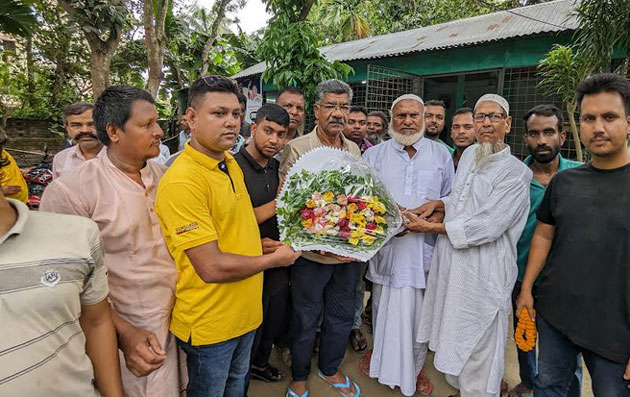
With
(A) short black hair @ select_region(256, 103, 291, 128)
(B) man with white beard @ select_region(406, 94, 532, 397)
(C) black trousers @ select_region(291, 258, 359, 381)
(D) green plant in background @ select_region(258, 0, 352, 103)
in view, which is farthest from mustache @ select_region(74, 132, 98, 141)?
(B) man with white beard @ select_region(406, 94, 532, 397)

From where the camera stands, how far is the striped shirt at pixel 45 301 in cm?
96

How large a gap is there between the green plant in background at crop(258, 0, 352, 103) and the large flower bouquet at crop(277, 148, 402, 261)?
2.26 metres

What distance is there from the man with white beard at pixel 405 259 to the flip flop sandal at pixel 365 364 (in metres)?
0.18

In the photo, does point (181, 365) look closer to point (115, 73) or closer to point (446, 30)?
point (446, 30)

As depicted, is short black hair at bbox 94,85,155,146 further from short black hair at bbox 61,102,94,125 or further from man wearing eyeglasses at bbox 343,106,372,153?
man wearing eyeglasses at bbox 343,106,372,153

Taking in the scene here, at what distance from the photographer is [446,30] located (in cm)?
884

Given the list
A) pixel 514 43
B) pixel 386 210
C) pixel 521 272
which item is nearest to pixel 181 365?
pixel 386 210

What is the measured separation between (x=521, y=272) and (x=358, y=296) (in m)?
1.38

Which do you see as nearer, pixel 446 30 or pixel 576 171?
pixel 576 171

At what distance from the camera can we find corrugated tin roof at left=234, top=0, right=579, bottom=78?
21.2ft

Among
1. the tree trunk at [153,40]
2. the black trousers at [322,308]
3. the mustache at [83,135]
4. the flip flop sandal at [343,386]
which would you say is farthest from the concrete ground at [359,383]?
the tree trunk at [153,40]

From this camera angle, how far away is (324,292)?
108 inches

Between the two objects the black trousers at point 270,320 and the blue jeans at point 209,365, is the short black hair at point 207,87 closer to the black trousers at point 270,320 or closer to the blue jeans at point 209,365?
the blue jeans at point 209,365

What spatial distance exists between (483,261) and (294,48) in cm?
312
